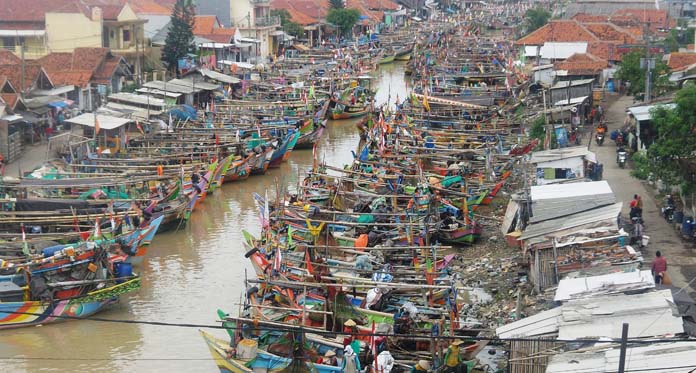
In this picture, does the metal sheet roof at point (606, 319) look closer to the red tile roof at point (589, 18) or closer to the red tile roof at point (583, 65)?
the red tile roof at point (583, 65)

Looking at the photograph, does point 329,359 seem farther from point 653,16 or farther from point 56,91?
point 653,16

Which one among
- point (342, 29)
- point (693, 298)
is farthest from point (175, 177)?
point (342, 29)

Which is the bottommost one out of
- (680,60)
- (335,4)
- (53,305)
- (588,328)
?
(53,305)

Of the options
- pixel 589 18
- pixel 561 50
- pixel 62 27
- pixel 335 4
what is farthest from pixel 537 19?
pixel 62 27

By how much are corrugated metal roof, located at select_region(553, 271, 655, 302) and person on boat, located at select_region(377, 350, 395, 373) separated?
9.22 ft

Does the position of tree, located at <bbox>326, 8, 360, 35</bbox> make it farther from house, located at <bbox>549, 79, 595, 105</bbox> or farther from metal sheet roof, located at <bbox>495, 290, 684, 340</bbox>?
metal sheet roof, located at <bbox>495, 290, 684, 340</bbox>

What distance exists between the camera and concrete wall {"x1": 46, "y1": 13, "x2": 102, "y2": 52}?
45594 millimetres

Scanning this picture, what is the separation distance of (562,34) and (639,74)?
1730 centimetres

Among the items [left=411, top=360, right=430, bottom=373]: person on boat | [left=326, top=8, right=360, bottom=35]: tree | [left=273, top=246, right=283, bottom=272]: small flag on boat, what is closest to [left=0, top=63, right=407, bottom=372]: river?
[left=273, top=246, right=283, bottom=272]: small flag on boat

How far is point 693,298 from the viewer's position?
58.7 feet

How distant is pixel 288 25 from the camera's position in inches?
2707

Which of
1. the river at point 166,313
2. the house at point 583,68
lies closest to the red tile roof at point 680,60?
the house at point 583,68

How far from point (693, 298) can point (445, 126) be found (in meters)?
21.0

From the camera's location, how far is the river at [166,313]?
19719 mm
